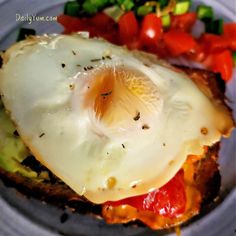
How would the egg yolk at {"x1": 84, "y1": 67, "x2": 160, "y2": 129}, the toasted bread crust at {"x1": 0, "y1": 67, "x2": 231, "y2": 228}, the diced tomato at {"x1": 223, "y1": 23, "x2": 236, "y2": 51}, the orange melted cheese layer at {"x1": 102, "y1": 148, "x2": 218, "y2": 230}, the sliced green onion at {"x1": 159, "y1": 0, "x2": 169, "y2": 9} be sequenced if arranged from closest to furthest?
1. the egg yolk at {"x1": 84, "y1": 67, "x2": 160, "y2": 129}
2. the orange melted cheese layer at {"x1": 102, "y1": 148, "x2": 218, "y2": 230}
3. the toasted bread crust at {"x1": 0, "y1": 67, "x2": 231, "y2": 228}
4. the diced tomato at {"x1": 223, "y1": 23, "x2": 236, "y2": 51}
5. the sliced green onion at {"x1": 159, "y1": 0, "x2": 169, "y2": 9}

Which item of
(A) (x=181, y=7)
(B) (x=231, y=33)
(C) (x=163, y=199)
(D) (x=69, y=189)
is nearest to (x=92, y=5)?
(A) (x=181, y=7)

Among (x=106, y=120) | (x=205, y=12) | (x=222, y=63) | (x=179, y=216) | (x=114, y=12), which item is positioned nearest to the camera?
(x=106, y=120)

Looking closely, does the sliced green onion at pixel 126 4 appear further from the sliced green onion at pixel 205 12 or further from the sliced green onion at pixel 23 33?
the sliced green onion at pixel 23 33

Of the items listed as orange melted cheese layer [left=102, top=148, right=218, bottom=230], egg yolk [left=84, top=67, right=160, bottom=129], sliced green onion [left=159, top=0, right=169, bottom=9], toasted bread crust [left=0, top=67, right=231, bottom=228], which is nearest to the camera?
egg yolk [left=84, top=67, right=160, bottom=129]

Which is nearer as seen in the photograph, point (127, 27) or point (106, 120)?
point (106, 120)

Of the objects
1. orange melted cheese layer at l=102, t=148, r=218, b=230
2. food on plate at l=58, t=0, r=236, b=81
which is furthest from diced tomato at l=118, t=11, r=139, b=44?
orange melted cheese layer at l=102, t=148, r=218, b=230

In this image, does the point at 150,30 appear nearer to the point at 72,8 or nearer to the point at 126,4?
the point at 126,4

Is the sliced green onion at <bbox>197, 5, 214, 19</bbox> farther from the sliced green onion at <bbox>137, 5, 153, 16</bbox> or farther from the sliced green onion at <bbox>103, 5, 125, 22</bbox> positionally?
the sliced green onion at <bbox>103, 5, 125, 22</bbox>
